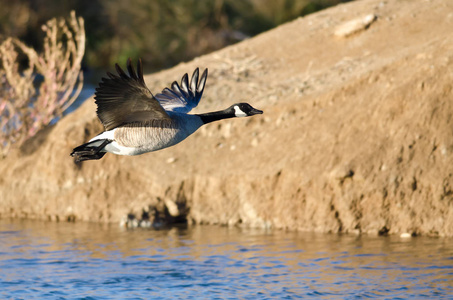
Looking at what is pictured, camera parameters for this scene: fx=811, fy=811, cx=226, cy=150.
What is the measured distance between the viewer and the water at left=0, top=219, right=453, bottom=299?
8492 millimetres

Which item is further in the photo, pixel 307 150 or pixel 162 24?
pixel 162 24

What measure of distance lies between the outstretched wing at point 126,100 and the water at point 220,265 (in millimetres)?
1956

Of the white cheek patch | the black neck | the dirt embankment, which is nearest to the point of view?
the black neck

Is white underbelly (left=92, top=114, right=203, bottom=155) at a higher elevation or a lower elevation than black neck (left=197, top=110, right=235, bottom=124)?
lower

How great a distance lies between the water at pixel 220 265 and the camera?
8492 mm

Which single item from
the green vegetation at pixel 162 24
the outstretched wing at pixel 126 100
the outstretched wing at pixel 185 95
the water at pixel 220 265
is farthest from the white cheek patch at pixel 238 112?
the green vegetation at pixel 162 24

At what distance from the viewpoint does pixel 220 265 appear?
955cm

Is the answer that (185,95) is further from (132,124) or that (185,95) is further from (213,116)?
(132,124)

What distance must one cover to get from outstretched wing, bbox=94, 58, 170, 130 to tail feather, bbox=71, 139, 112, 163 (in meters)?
0.19

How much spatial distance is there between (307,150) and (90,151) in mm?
4094

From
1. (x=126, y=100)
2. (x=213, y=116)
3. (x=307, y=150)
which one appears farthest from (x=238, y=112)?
(x=307, y=150)

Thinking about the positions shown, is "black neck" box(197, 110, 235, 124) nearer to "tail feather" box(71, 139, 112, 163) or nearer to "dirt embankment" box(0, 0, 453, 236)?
"tail feather" box(71, 139, 112, 163)

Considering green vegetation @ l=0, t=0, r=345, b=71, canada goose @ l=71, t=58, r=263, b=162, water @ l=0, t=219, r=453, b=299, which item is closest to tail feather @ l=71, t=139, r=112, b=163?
canada goose @ l=71, t=58, r=263, b=162

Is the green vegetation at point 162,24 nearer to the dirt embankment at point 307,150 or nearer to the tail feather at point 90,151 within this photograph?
the dirt embankment at point 307,150
